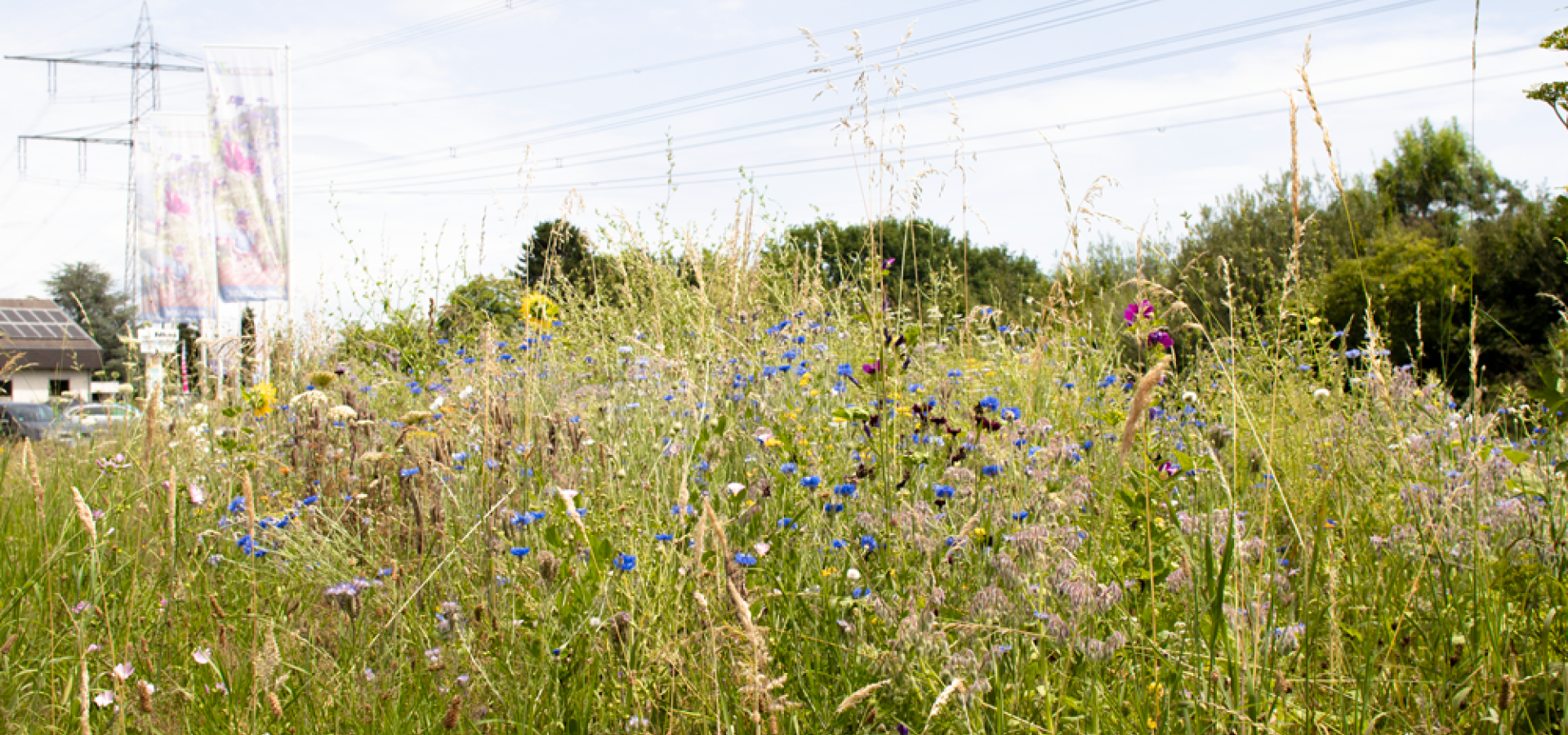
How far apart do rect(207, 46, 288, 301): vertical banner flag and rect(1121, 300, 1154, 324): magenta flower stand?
1219 cm

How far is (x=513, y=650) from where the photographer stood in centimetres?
161

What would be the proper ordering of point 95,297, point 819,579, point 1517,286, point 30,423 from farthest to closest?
point 95,297 → point 30,423 → point 1517,286 → point 819,579

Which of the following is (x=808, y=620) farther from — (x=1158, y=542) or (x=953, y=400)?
(x=953, y=400)

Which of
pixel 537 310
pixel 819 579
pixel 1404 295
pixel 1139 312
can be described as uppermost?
pixel 1404 295

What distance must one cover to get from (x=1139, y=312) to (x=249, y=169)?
1245 centimetres

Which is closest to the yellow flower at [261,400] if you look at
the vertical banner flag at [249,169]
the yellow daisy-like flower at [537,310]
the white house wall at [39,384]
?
the yellow daisy-like flower at [537,310]

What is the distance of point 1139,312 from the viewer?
198cm

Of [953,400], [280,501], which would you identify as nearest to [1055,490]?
[953,400]

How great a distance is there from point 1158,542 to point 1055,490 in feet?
0.83

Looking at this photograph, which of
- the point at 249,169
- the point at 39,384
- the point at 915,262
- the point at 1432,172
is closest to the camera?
the point at 915,262

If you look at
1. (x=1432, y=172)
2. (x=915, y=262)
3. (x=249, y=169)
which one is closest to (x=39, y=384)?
(x=249, y=169)

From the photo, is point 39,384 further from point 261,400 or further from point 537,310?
point 261,400

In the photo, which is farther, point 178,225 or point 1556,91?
point 178,225

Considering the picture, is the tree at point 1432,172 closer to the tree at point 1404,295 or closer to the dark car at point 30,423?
the tree at point 1404,295
